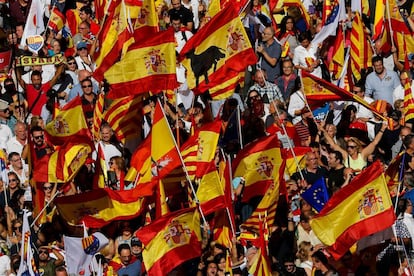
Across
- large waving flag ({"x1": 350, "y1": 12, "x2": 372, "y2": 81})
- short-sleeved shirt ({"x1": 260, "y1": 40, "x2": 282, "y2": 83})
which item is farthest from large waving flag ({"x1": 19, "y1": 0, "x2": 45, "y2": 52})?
large waving flag ({"x1": 350, "y1": 12, "x2": 372, "y2": 81})

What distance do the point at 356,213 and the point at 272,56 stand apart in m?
5.05

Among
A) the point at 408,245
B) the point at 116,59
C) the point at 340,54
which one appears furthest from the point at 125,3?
the point at 408,245

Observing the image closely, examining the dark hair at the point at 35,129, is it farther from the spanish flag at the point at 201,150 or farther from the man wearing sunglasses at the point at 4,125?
the spanish flag at the point at 201,150

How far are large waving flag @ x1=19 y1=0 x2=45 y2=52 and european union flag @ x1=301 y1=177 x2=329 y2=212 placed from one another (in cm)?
654

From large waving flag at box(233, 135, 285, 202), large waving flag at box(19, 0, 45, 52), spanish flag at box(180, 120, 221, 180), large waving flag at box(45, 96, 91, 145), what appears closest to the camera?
large waving flag at box(233, 135, 285, 202)

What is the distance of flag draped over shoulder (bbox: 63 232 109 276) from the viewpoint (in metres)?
Result: 26.2

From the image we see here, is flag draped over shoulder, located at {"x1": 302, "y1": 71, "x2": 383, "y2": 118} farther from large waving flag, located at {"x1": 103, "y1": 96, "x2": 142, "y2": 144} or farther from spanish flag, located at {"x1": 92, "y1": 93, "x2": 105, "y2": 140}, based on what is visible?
spanish flag, located at {"x1": 92, "y1": 93, "x2": 105, "y2": 140}

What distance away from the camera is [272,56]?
2973cm

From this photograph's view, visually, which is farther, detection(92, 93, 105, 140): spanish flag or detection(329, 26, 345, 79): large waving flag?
detection(329, 26, 345, 79): large waving flag

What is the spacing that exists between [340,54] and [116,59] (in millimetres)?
3019

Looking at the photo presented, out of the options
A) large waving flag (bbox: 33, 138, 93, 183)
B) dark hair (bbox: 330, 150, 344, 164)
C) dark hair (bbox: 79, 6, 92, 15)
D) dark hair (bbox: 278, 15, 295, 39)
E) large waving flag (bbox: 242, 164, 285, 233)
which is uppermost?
dark hair (bbox: 79, 6, 92, 15)

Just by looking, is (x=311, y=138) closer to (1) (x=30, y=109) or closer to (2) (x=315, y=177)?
(2) (x=315, y=177)

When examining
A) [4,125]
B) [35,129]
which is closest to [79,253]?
[35,129]

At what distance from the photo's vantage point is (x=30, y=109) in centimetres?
3014
